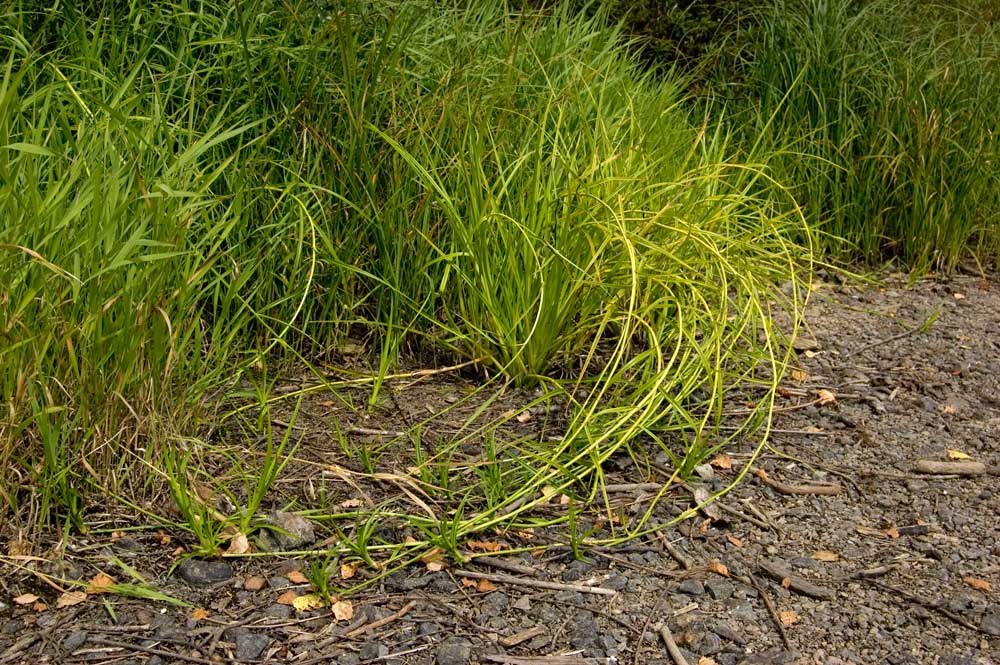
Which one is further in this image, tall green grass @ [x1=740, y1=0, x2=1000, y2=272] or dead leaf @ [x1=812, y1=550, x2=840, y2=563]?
tall green grass @ [x1=740, y1=0, x2=1000, y2=272]

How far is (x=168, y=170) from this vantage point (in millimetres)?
2469

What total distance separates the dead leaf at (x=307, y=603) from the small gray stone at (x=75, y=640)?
395mm

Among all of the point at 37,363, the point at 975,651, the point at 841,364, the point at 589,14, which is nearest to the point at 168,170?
the point at 37,363

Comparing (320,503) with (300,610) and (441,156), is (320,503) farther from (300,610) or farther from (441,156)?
(441,156)

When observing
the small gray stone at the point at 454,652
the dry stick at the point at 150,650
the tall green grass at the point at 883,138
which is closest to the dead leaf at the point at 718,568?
the small gray stone at the point at 454,652

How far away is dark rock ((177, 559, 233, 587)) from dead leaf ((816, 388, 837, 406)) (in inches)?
73.9

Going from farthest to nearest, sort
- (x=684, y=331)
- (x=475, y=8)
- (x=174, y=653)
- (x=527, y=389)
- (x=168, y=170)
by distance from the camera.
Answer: (x=475, y=8) < (x=527, y=389) < (x=684, y=331) < (x=168, y=170) < (x=174, y=653)

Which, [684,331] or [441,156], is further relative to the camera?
[441,156]

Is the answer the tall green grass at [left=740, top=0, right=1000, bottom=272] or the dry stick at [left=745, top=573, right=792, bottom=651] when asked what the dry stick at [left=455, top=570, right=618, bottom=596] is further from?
the tall green grass at [left=740, top=0, right=1000, bottom=272]

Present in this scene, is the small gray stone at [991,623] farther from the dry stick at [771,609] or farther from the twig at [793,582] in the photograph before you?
the dry stick at [771,609]

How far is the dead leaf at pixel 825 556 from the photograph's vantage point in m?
2.47

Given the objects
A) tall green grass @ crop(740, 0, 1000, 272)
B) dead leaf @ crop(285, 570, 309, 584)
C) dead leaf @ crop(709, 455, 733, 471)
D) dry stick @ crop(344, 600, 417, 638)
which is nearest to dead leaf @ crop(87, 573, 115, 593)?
dead leaf @ crop(285, 570, 309, 584)

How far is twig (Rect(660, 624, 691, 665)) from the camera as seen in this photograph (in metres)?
2.06

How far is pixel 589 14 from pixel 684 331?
12.9 feet
